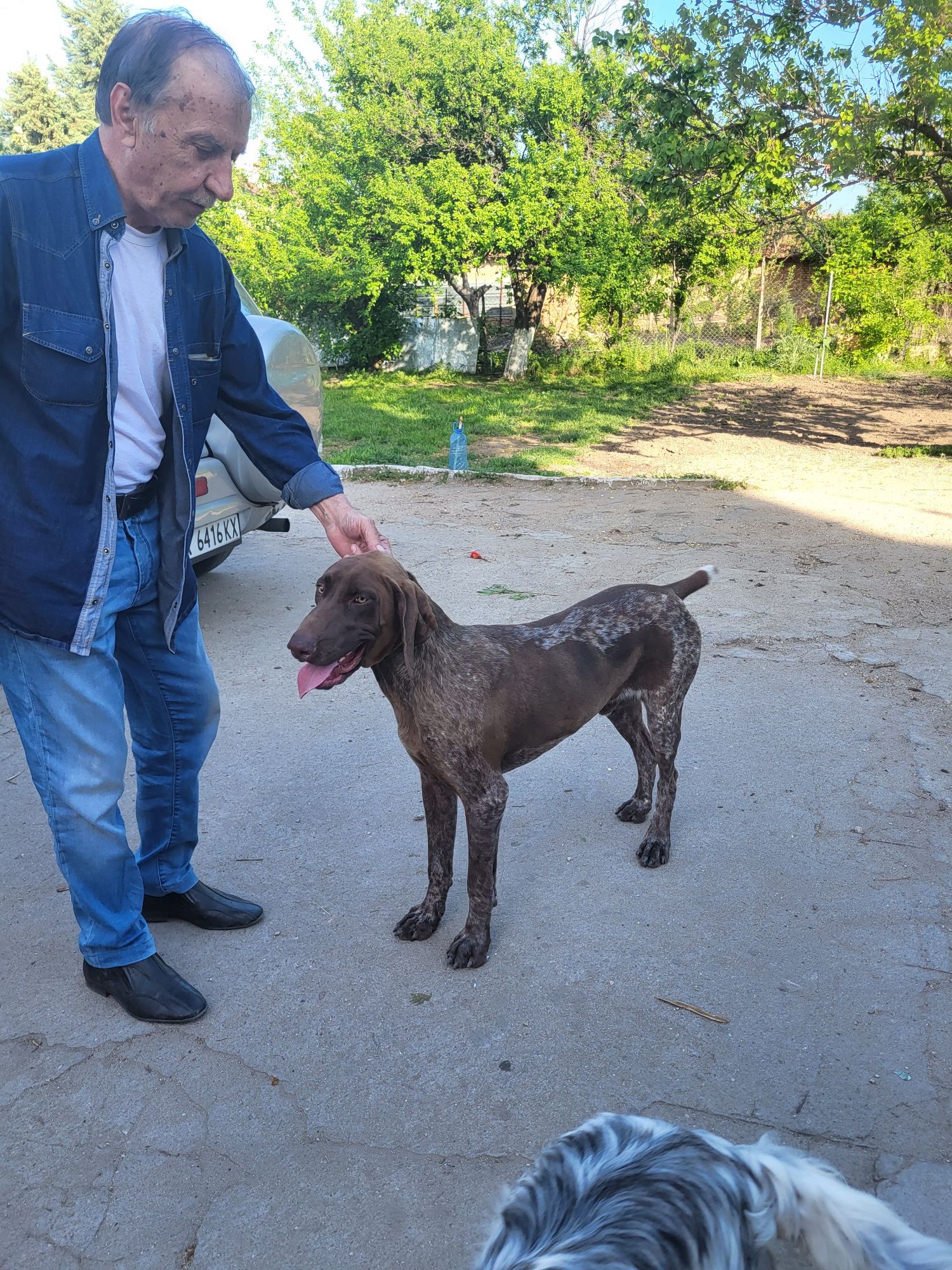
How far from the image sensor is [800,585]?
6992 mm

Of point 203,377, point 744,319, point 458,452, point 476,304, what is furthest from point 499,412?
point 203,377

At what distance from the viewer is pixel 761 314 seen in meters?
25.9

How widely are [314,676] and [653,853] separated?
5.36 ft

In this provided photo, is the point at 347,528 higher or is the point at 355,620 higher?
the point at 347,528

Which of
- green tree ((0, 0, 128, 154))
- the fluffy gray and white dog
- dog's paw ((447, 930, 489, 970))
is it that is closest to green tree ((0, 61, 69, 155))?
green tree ((0, 0, 128, 154))

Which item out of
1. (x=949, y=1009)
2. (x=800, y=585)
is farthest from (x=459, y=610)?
(x=949, y=1009)

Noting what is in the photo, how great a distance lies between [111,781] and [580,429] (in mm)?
13463

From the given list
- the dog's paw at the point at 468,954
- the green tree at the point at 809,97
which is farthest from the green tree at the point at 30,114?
the dog's paw at the point at 468,954

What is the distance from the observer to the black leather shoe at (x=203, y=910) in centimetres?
333

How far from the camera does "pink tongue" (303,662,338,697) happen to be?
2775 mm

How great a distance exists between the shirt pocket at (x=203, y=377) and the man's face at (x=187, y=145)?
1.21 ft

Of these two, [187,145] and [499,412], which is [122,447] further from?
[499,412]

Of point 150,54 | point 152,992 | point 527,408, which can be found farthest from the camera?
point 527,408

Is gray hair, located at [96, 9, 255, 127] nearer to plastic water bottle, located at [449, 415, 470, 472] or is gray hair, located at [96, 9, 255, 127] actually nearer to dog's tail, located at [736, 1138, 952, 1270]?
dog's tail, located at [736, 1138, 952, 1270]
